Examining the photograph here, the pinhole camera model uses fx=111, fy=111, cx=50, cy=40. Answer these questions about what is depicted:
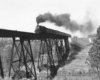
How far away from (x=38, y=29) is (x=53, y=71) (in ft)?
20.9

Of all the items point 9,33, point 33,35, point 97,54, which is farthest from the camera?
point 33,35

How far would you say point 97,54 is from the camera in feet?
33.3

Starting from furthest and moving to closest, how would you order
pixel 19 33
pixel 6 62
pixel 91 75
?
pixel 6 62
pixel 91 75
pixel 19 33

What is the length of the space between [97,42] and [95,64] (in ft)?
6.79

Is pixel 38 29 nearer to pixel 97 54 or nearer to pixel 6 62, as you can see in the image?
pixel 97 54

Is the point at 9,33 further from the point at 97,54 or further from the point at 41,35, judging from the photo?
the point at 97,54

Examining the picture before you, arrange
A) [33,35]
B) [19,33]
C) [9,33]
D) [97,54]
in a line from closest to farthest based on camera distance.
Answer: [9,33] → [19,33] → [97,54] → [33,35]

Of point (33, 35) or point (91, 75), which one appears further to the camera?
point (91, 75)

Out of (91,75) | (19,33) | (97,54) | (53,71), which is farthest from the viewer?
(53,71)

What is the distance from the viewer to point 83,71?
44.0 feet


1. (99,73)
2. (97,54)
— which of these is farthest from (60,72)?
(97,54)

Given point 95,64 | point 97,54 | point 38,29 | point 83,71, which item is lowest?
point 83,71

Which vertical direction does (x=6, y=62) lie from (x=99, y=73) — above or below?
below

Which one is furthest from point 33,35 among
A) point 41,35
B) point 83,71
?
point 83,71
